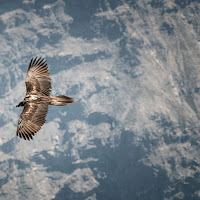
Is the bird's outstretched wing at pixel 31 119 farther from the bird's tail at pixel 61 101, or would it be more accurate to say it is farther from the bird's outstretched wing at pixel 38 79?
the bird's outstretched wing at pixel 38 79

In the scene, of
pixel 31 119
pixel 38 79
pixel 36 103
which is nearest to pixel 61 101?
pixel 36 103

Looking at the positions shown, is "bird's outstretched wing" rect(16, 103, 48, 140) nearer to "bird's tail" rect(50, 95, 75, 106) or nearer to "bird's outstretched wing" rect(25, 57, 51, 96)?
"bird's tail" rect(50, 95, 75, 106)

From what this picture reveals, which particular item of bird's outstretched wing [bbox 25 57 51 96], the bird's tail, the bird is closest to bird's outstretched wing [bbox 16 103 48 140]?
the bird

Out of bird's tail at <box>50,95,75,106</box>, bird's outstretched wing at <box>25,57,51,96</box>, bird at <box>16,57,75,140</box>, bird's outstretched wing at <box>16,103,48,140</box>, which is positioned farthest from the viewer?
bird's outstretched wing at <box>25,57,51,96</box>

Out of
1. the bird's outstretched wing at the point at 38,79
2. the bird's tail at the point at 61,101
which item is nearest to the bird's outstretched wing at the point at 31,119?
the bird's tail at the point at 61,101

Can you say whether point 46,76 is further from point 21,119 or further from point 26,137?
point 26,137

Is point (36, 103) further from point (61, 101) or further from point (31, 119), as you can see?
point (61, 101)

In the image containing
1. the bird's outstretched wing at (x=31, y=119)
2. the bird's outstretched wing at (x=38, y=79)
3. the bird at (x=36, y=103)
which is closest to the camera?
the bird's outstretched wing at (x=31, y=119)
